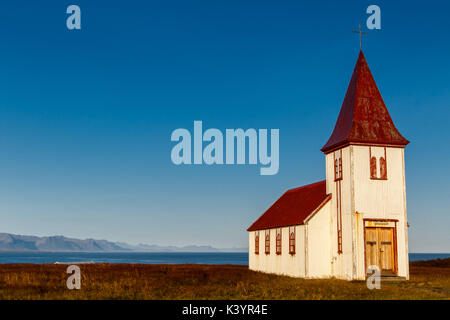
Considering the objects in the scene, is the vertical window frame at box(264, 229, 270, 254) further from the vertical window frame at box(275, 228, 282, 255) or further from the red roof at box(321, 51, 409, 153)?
the red roof at box(321, 51, 409, 153)

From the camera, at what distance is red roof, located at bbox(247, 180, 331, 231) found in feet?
119

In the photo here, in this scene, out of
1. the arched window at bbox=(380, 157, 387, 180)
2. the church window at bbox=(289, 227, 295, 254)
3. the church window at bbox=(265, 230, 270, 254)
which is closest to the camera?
the arched window at bbox=(380, 157, 387, 180)

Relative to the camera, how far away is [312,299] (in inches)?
838

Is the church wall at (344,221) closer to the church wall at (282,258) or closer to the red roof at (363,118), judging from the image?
the red roof at (363,118)

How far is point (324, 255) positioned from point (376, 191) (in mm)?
5416

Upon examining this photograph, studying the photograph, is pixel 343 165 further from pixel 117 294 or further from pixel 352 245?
pixel 117 294

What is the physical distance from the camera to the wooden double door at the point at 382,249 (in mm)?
32750

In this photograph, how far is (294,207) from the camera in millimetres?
40938

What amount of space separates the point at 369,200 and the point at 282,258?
884 centimetres

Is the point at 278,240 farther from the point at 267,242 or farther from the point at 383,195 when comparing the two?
the point at 383,195

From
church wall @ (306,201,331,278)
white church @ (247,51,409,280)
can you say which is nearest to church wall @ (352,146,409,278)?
white church @ (247,51,409,280)

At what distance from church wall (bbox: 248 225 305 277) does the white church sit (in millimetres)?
69

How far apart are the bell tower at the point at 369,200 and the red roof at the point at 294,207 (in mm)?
2178

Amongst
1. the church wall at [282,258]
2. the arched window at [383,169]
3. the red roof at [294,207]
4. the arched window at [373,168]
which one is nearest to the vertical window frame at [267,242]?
the church wall at [282,258]
